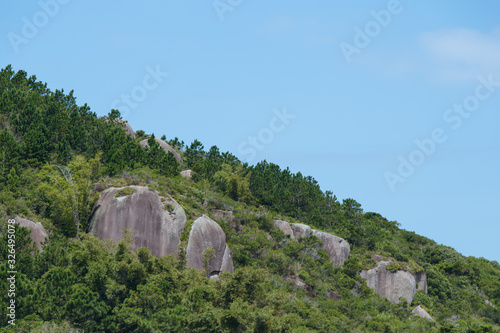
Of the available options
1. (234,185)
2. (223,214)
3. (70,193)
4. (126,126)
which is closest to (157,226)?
(70,193)

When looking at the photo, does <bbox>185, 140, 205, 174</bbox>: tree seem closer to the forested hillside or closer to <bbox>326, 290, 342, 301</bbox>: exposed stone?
the forested hillside

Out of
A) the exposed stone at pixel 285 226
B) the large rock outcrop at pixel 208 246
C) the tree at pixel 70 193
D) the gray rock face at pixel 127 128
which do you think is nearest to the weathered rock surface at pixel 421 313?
the exposed stone at pixel 285 226

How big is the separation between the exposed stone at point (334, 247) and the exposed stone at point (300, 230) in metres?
0.68

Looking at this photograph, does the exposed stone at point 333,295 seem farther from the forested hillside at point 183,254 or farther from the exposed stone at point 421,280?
the exposed stone at point 421,280

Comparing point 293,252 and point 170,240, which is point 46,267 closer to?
point 170,240

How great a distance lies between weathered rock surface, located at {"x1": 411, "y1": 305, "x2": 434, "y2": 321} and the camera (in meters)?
62.2

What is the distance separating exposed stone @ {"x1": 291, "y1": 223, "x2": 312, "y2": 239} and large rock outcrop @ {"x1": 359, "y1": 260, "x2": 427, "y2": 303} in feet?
19.0

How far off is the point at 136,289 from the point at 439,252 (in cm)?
4503

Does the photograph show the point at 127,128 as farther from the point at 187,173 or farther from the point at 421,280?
the point at 421,280

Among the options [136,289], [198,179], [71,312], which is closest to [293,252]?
[198,179]

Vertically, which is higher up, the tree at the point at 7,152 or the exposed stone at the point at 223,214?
the tree at the point at 7,152

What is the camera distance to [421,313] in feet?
206

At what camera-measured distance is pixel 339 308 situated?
59.7 m

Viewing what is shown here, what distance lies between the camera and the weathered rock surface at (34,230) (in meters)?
48.6
